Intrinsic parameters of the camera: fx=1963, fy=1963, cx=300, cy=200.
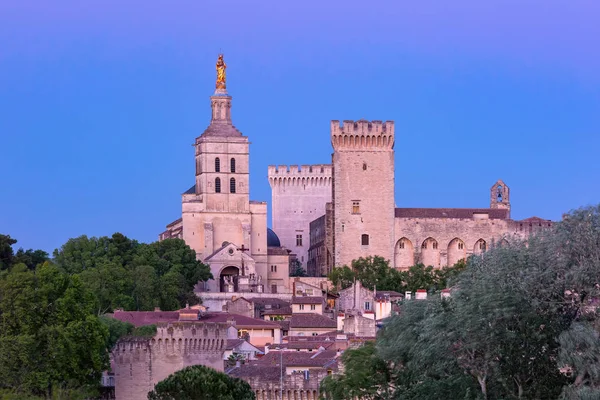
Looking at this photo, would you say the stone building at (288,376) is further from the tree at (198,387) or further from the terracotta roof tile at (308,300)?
the terracotta roof tile at (308,300)

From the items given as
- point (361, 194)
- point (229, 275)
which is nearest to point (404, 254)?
point (361, 194)

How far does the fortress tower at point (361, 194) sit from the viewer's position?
12812 cm

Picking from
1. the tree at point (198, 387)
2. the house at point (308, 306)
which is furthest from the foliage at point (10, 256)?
the tree at point (198, 387)

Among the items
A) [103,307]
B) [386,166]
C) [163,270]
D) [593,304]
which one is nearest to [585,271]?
[593,304]

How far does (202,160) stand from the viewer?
136250 mm

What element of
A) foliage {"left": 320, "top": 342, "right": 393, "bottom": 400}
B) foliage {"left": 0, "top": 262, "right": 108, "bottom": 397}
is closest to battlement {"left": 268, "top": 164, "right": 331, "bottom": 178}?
foliage {"left": 0, "top": 262, "right": 108, "bottom": 397}

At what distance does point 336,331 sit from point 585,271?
117 ft

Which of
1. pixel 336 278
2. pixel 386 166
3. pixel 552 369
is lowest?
pixel 552 369

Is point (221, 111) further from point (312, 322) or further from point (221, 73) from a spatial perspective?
point (312, 322)

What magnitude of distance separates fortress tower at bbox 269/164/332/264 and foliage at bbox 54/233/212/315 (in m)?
34.7

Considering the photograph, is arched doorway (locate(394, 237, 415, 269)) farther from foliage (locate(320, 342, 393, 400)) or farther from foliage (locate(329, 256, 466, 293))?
foliage (locate(320, 342, 393, 400))

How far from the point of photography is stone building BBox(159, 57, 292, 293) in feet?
422

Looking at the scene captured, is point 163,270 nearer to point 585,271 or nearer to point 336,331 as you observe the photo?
point 336,331

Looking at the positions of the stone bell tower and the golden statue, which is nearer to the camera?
the stone bell tower
